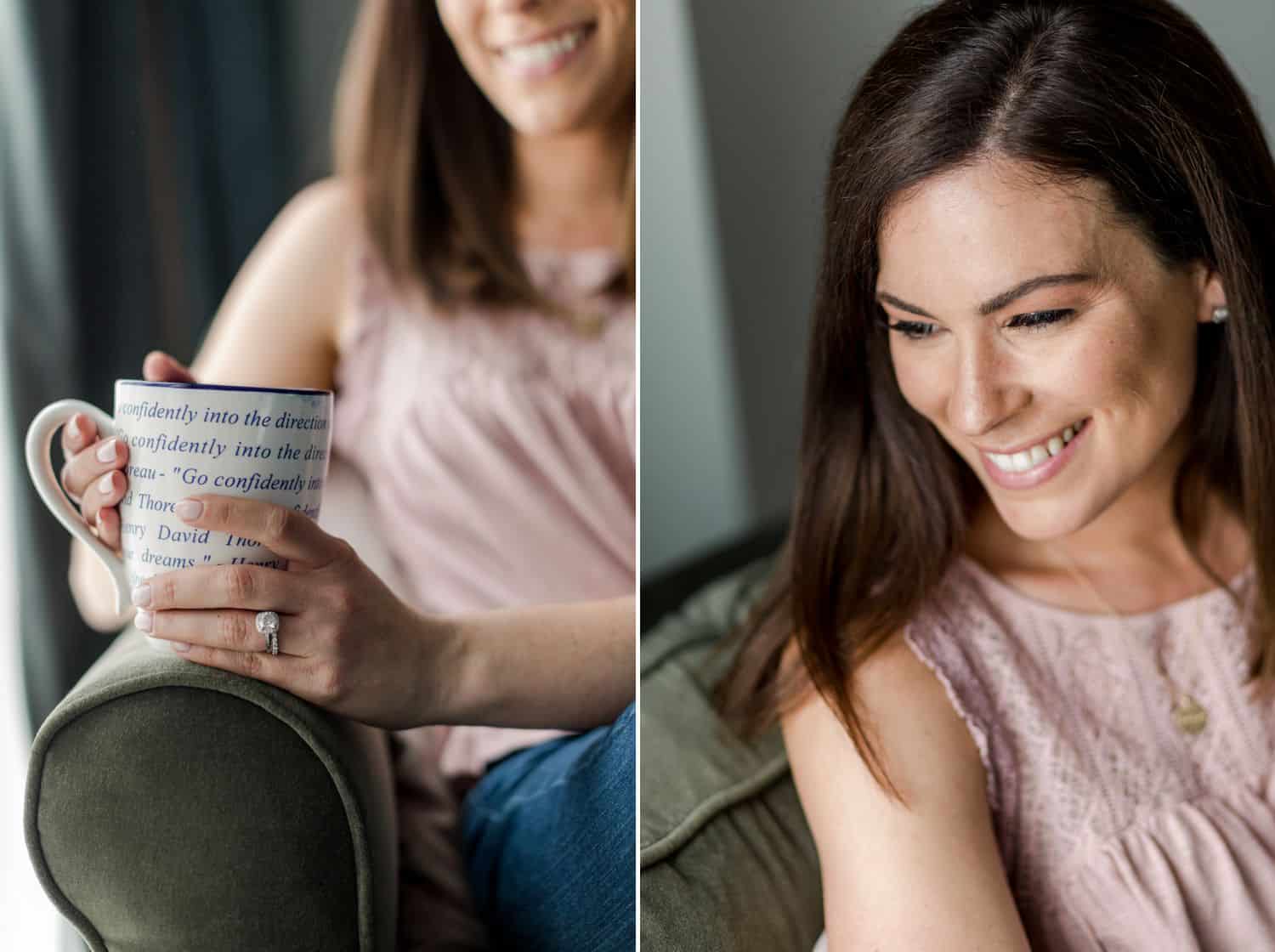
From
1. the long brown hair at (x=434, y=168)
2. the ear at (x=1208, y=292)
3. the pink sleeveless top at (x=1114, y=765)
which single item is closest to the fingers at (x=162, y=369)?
the long brown hair at (x=434, y=168)

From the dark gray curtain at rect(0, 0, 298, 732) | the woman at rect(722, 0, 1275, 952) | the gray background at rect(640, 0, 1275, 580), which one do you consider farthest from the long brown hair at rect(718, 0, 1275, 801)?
the dark gray curtain at rect(0, 0, 298, 732)

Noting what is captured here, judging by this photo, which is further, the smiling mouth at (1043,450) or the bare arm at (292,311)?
the bare arm at (292,311)

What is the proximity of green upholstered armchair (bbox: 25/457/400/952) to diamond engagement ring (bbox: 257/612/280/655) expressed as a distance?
0.02 m

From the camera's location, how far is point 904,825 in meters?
0.65

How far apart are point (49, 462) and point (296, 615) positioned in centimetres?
16

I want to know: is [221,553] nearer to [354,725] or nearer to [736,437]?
[354,725]

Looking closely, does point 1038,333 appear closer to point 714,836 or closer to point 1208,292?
point 1208,292

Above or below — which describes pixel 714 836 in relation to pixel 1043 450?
below

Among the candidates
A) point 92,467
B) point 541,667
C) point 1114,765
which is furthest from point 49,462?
point 1114,765

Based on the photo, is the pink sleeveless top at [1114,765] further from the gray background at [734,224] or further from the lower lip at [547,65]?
the lower lip at [547,65]

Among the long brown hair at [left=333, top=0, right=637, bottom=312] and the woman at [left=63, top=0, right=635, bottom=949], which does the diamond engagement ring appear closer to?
the woman at [left=63, top=0, right=635, bottom=949]

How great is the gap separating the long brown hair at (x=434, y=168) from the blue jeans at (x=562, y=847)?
15.3 inches

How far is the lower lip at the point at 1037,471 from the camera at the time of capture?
28.1 inches

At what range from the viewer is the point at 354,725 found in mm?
636
